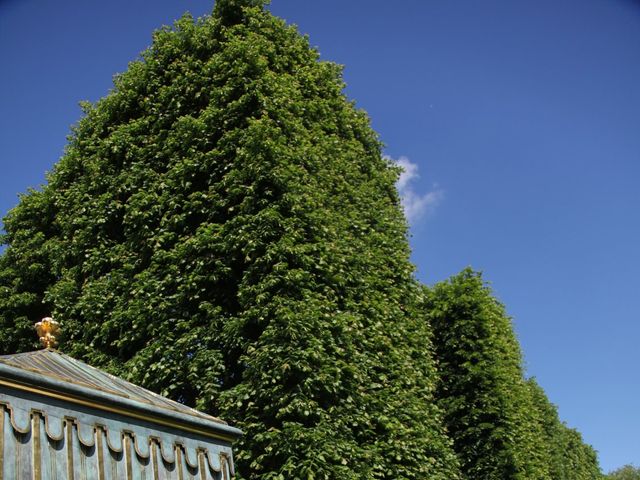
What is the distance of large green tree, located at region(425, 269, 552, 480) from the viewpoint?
1470cm

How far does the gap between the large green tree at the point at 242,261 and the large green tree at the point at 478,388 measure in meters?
4.06

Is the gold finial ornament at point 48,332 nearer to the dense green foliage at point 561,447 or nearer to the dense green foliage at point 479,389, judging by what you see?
the dense green foliage at point 479,389

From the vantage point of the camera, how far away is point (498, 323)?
709 inches

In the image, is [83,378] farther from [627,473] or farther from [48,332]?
[627,473]

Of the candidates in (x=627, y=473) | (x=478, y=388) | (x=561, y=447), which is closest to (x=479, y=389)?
(x=478, y=388)

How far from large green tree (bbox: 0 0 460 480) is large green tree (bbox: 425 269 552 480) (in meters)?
4.06

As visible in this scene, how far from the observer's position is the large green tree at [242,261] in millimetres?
7734

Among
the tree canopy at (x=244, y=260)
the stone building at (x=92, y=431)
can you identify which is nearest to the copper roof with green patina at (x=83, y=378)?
the stone building at (x=92, y=431)

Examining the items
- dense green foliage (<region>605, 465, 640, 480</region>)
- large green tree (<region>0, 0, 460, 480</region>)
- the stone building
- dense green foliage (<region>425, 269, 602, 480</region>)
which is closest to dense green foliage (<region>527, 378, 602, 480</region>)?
dense green foliage (<region>425, 269, 602, 480</region>)

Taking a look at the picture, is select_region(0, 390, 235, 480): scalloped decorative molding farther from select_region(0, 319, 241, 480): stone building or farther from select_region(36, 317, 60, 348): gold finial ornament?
select_region(36, 317, 60, 348): gold finial ornament

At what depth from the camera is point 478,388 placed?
603 inches

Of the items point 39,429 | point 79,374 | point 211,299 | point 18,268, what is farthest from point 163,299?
point 39,429

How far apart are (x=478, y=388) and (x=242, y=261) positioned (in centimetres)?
887

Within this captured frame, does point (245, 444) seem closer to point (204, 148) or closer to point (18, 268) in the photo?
point (204, 148)
